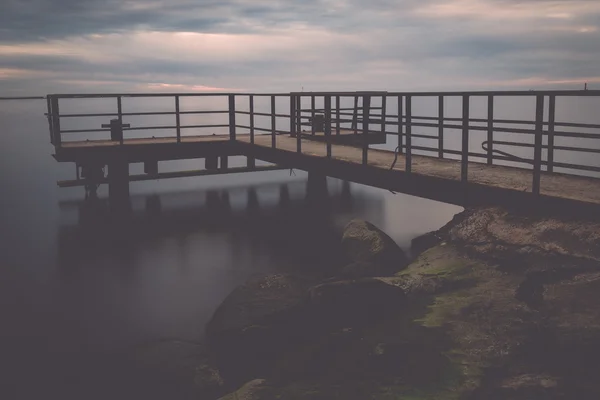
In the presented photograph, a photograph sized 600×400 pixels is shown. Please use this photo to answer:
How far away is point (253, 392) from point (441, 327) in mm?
2243

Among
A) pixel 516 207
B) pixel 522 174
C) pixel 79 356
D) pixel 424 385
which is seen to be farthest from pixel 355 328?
pixel 522 174

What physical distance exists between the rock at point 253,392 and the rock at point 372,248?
4.29 metres

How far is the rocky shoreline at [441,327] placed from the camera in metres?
5.77

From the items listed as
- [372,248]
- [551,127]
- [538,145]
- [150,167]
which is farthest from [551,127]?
[150,167]

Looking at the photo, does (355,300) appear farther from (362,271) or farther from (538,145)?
(538,145)

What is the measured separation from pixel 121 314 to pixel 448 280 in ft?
19.5

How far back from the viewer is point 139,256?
46.9ft

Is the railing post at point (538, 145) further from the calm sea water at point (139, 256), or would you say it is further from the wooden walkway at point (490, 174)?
the calm sea water at point (139, 256)

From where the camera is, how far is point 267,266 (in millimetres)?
13383

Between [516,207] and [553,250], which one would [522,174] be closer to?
[516,207]

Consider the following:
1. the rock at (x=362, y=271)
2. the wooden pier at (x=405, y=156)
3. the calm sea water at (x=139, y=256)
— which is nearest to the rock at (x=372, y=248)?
the rock at (x=362, y=271)

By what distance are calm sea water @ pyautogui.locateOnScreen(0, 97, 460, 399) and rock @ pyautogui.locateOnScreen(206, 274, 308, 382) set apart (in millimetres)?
1442

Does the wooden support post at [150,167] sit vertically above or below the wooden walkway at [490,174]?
below

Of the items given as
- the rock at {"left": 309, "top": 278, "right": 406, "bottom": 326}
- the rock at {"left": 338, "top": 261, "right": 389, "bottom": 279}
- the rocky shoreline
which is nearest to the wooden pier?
the rocky shoreline
